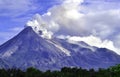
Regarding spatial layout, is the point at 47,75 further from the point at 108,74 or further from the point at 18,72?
the point at 108,74

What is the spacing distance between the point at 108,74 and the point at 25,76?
697 inches

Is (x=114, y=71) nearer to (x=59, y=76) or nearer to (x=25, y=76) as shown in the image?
(x=59, y=76)

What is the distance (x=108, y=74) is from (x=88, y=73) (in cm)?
1048

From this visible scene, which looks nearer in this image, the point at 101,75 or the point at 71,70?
the point at 101,75

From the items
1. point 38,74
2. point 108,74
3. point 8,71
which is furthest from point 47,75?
point 108,74

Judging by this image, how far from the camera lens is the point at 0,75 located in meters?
82.5

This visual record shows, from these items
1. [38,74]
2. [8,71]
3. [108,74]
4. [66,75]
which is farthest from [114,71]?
[8,71]

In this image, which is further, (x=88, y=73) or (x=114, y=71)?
(x=88, y=73)

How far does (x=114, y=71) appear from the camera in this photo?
78.1 meters

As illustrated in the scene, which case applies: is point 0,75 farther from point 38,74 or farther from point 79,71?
point 79,71

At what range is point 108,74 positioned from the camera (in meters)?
79.2

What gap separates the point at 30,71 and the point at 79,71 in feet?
39.1

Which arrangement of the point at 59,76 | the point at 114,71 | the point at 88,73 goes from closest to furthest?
1. the point at 114,71
2. the point at 59,76
3. the point at 88,73

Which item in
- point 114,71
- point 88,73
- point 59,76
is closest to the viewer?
point 114,71
